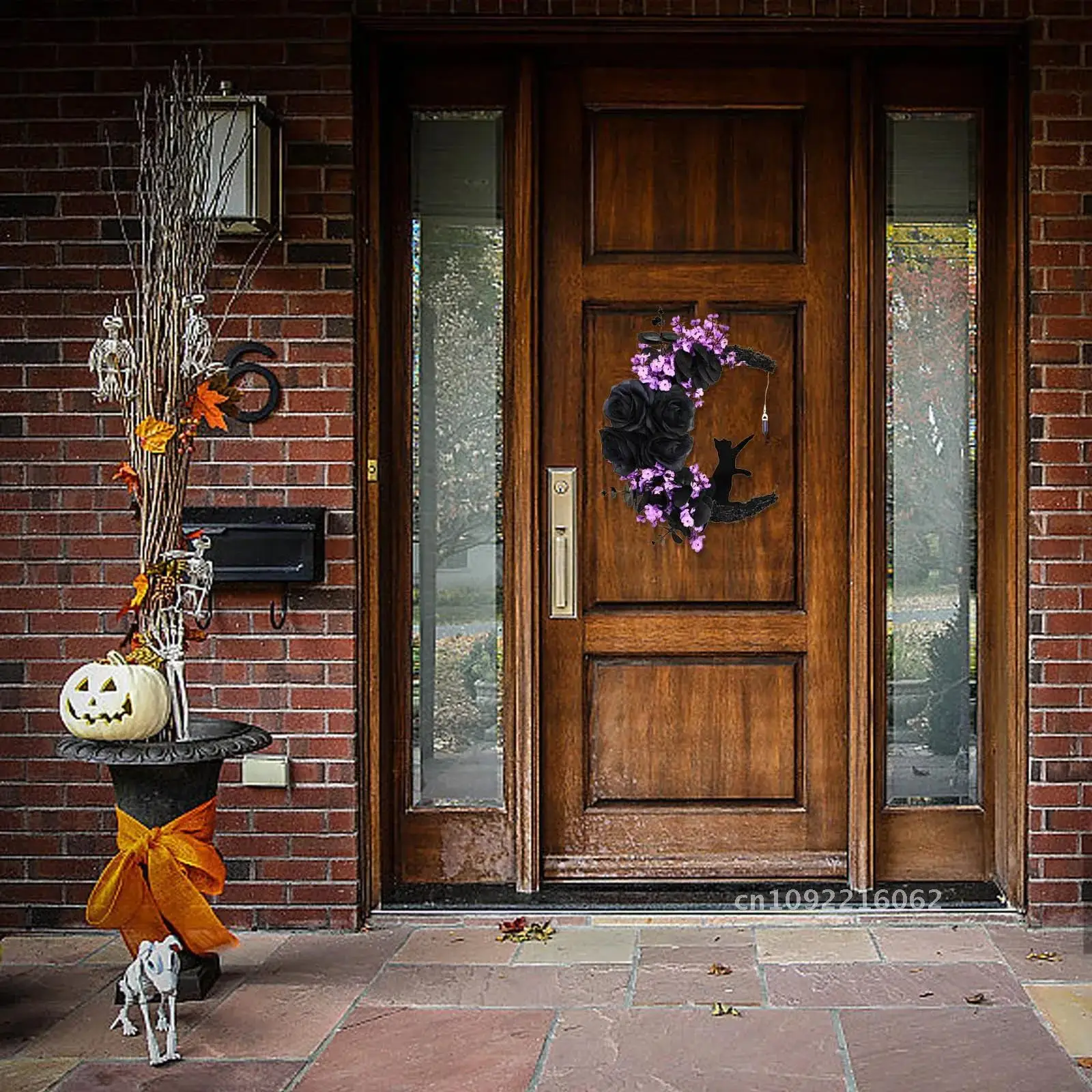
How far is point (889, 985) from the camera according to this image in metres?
3.69

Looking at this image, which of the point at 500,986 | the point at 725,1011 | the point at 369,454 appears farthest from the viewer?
the point at 369,454

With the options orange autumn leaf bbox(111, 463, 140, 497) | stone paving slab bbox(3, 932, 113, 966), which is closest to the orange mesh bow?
stone paving slab bbox(3, 932, 113, 966)

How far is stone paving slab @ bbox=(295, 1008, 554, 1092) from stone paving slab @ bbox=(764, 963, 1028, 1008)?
1.93 feet

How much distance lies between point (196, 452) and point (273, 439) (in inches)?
7.9

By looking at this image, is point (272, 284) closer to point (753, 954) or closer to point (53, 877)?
point (53, 877)

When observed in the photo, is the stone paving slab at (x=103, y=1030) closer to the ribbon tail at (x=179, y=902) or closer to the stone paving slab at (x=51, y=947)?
the ribbon tail at (x=179, y=902)

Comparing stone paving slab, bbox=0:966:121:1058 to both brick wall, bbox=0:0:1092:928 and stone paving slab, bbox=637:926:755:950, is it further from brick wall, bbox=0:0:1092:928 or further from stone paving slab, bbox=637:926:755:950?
stone paving slab, bbox=637:926:755:950

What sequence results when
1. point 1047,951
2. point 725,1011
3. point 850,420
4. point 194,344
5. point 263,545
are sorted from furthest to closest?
point 850,420, point 263,545, point 1047,951, point 194,344, point 725,1011

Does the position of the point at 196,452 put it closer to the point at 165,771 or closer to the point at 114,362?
the point at 114,362

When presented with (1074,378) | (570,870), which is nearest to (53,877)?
(570,870)

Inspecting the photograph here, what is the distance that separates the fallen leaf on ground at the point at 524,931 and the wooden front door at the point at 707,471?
0.28m

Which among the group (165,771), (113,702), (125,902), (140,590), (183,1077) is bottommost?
(183,1077)

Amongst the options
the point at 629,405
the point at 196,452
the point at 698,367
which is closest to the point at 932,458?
the point at 698,367

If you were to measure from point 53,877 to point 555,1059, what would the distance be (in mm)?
1634
